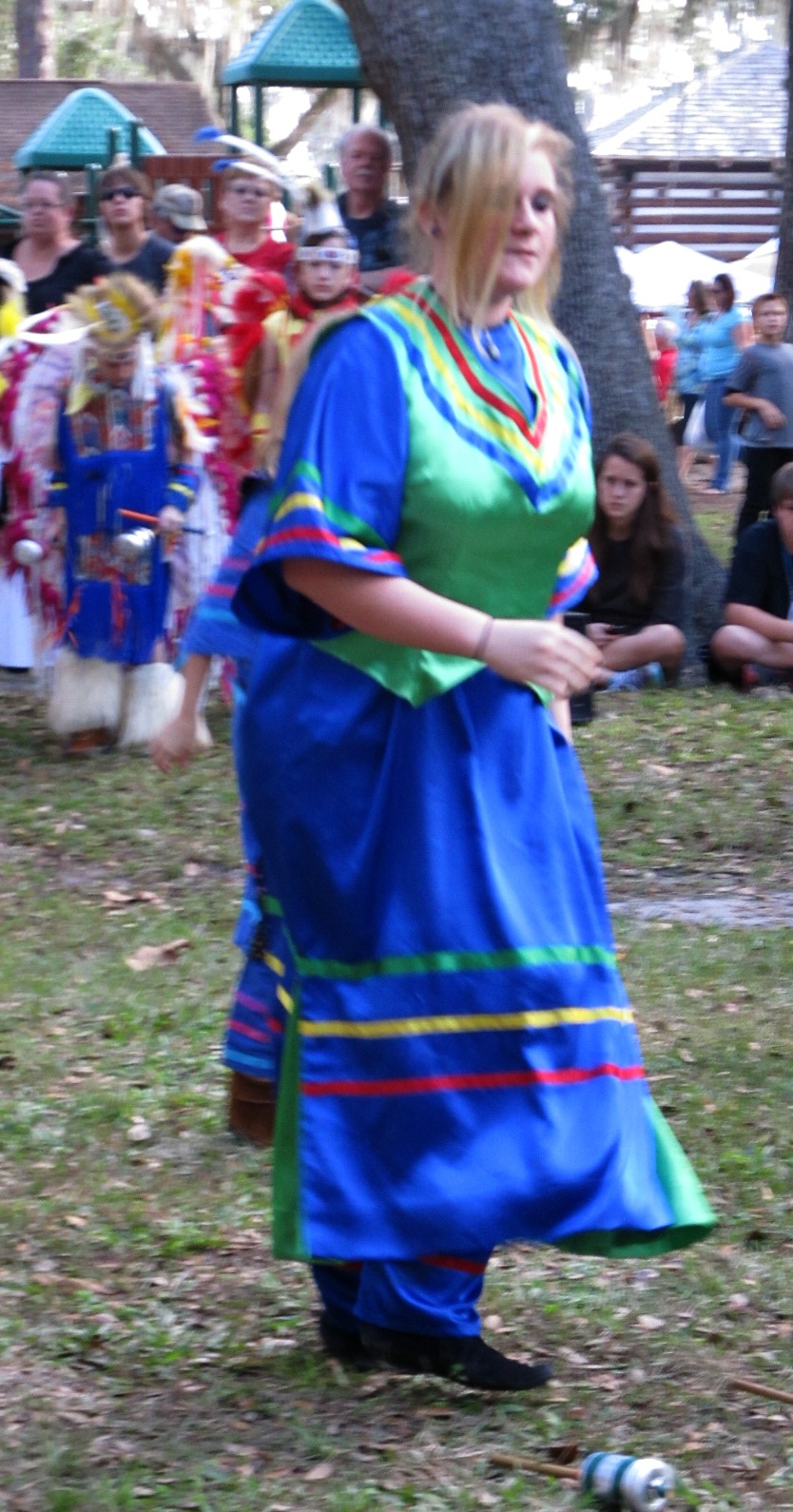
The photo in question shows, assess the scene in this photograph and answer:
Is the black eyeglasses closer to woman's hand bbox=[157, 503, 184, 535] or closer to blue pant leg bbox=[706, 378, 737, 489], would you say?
woman's hand bbox=[157, 503, 184, 535]

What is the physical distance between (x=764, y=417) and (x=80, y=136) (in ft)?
35.8

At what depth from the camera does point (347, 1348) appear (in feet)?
10.7

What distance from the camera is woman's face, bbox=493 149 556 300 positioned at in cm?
276

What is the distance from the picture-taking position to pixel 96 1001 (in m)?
5.16

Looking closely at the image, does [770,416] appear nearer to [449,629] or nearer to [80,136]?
[449,629]

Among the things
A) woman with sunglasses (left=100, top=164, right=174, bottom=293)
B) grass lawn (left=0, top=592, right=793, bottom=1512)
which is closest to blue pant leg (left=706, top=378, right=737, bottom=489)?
woman with sunglasses (left=100, top=164, right=174, bottom=293)

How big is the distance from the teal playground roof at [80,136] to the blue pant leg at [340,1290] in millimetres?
16963

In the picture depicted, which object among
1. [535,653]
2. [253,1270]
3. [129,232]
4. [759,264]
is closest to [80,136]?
[129,232]

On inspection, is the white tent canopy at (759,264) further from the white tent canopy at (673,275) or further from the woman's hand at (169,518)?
the woman's hand at (169,518)

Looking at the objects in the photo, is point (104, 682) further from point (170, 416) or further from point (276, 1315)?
point (276, 1315)

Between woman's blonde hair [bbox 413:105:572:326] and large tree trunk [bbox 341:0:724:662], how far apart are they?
19.2ft

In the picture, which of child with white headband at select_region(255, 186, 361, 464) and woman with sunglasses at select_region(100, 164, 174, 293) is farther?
woman with sunglasses at select_region(100, 164, 174, 293)

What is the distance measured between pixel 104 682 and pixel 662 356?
547 inches

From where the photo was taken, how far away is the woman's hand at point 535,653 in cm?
268
